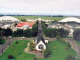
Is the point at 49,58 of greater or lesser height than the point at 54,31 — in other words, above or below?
below

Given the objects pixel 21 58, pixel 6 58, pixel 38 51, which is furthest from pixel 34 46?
pixel 6 58

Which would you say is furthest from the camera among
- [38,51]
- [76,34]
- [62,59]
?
[76,34]

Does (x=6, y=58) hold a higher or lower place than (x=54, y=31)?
lower

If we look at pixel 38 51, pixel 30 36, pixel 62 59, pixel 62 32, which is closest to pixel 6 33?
pixel 30 36

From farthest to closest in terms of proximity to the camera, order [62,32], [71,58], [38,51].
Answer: [62,32] < [38,51] < [71,58]

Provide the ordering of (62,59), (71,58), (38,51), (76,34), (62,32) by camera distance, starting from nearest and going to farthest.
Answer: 1. (71,58)
2. (62,59)
3. (38,51)
4. (76,34)
5. (62,32)

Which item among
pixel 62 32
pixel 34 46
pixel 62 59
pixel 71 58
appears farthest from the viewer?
pixel 62 32

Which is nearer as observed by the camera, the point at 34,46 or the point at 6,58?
the point at 6,58

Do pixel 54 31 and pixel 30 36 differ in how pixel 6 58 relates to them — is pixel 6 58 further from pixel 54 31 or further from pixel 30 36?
pixel 54 31

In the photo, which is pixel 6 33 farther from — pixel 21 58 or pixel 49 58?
pixel 49 58
